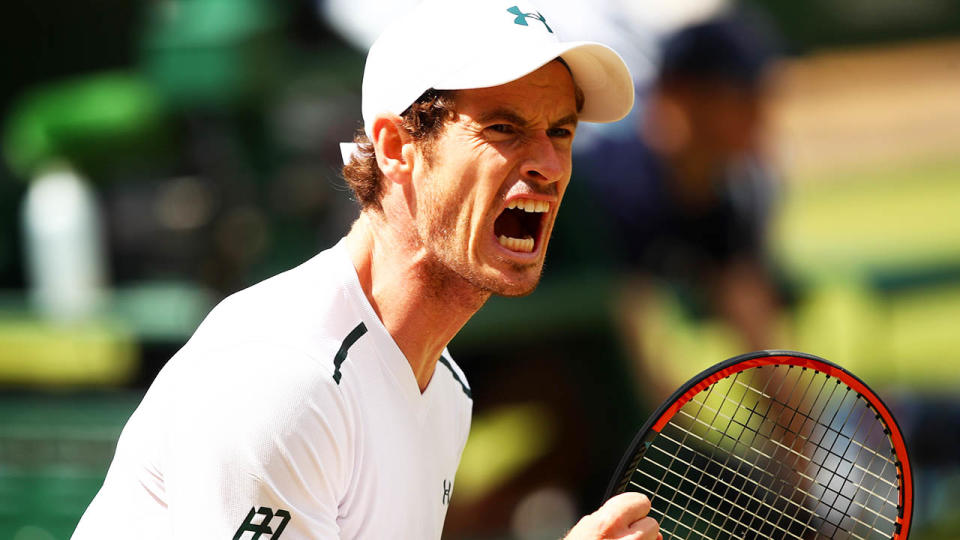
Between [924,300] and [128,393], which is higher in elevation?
[924,300]

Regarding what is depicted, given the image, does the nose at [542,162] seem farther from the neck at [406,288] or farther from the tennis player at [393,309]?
the neck at [406,288]

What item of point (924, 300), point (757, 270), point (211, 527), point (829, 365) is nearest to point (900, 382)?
point (924, 300)

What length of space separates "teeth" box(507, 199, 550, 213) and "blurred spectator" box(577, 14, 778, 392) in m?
3.09

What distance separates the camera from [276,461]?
6.76 feet

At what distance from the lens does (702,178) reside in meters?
5.50

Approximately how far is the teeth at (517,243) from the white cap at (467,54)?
28cm

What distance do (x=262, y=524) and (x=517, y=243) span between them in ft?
2.19

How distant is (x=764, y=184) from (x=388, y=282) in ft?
11.5

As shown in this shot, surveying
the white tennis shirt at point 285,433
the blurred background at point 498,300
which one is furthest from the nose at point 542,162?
the blurred background at point 498,300

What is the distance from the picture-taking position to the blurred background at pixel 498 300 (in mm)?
5520

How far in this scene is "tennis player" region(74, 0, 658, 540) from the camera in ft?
6.86

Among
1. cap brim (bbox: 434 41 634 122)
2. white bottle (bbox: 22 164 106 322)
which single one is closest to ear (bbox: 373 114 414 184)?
cap brim (bbox: 434 41 634 122)

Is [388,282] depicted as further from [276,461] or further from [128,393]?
[128,393]

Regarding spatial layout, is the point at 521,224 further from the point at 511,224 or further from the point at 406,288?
the point at 406,288
